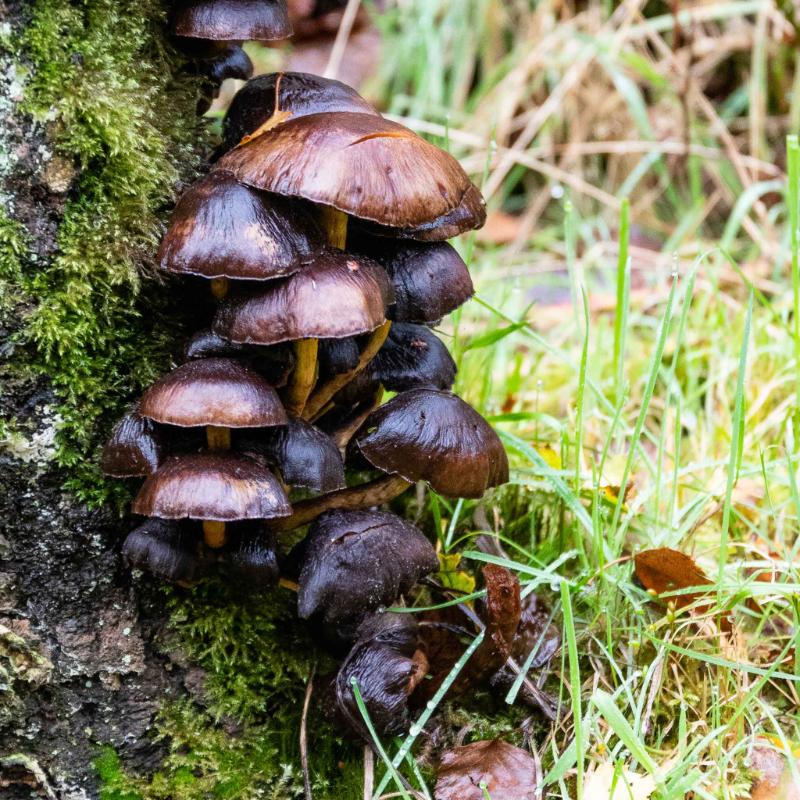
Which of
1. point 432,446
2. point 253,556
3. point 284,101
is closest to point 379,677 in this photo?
point 253,556

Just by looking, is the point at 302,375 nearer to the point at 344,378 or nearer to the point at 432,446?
the point at 344,378

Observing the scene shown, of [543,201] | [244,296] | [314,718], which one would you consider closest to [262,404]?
[244,296]

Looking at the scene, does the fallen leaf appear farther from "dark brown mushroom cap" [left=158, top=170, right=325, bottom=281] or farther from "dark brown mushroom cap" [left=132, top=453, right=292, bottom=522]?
"dark brown mushroom cap" [left=158, top=170, right=325, bottom=281]

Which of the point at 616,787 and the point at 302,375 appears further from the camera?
the point at 302,375

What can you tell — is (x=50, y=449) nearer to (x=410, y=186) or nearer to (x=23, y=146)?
(x=23, y=146)

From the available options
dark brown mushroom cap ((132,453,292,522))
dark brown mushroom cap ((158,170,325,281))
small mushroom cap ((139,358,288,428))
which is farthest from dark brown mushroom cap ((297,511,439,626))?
dark brown mushroom cap ((158,170,325,281))
